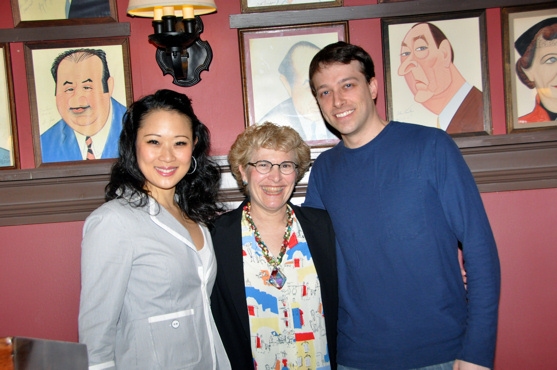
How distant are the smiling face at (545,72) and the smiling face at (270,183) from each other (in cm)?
127

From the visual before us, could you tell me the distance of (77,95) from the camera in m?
2.55

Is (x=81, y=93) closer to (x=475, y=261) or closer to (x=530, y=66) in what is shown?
(x=475, y=261)

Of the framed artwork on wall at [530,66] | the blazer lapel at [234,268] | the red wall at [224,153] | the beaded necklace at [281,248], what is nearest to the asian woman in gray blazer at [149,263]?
the blazer lapel at [234,268]

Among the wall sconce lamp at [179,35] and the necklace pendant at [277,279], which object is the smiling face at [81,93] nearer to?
the wall sconce lamp at [179,35]

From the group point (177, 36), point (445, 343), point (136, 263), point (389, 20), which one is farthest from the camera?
point (389, 20)

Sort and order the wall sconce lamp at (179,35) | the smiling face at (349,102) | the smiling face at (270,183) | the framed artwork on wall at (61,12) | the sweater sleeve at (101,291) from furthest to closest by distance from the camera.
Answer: the framed artwork on wall at (61,12)
the wall sconce lamp at (179,35)
the smiling face at (270,183)
the smiling face at (349,102)
the sweater sleeve at (101,291)

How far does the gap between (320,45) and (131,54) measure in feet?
2.98

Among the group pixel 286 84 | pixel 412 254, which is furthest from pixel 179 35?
pixel 412 254

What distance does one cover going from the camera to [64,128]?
2.56m

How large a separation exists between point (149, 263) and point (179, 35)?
1078 mm

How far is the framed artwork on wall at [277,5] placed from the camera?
2.56m

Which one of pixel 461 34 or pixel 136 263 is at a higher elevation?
pixel 461 34

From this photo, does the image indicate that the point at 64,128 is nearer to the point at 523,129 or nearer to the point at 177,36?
the point at 177,36

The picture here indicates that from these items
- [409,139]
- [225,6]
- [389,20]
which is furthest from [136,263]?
[389,20]
